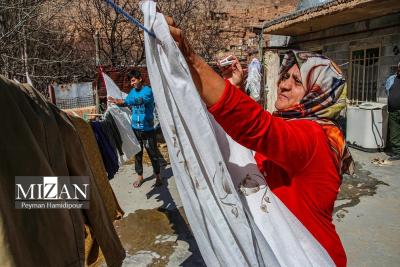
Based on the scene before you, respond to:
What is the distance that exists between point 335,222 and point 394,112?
3759 millimetres

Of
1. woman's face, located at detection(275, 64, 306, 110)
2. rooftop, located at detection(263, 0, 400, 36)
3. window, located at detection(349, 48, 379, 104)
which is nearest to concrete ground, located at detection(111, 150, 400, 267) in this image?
woman's face, located at detection(275, 64, 306, 110)

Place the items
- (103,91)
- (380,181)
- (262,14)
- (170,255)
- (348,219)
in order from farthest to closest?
(262,14) < (103,91) < (380,181) < (348,219) < (170,255)

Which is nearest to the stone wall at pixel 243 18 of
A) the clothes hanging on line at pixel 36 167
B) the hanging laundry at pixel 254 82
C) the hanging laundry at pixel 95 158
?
the hanging laundry at pixel 254 82

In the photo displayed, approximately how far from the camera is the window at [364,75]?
8.01 metres

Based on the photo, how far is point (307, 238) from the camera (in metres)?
1.38

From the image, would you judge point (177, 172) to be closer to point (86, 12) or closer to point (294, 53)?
point (294, 53)

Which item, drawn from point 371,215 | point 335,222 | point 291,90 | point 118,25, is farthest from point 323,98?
point 118,25

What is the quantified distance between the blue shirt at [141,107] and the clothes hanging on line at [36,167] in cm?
384

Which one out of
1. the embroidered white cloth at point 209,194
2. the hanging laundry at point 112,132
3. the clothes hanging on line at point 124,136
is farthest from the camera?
the clothes hanging on line at point 124,136

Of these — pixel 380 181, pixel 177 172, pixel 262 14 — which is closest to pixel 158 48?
pixel 177 172

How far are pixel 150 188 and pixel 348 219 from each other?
3.14m

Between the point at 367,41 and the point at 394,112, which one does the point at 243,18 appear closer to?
the point at 367,41

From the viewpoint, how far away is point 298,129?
1.31 m

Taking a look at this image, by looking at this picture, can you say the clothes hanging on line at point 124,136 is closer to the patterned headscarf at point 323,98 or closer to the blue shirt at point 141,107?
the patterned headscarf at point 323,98
